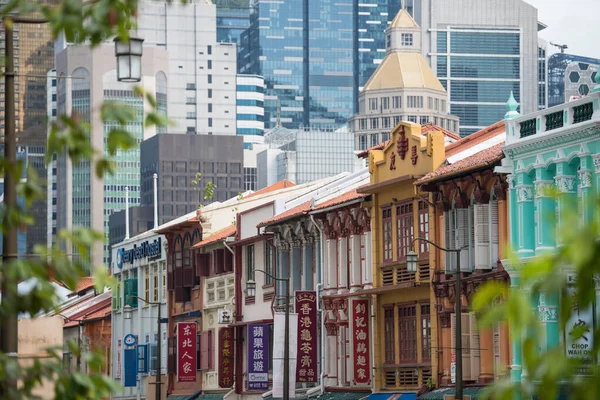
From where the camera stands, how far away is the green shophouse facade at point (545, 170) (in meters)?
43.0

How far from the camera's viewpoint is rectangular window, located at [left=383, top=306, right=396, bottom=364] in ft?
184

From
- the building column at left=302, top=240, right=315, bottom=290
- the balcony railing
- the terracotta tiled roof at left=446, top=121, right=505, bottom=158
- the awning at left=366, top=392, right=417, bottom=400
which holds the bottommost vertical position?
the awning at left=366, top=392, right=417, bottom=400

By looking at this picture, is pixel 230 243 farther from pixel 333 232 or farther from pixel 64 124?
pixel 64 124

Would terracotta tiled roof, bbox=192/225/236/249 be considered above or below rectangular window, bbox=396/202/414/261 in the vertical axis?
above

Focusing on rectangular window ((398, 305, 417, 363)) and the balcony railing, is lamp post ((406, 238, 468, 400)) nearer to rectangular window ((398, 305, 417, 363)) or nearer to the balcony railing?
the balcony railing

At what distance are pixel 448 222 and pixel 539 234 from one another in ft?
24.0

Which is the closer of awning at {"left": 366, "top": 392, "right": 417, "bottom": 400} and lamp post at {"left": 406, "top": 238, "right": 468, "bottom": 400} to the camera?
lamp post at {"left": 406, "top": 238, "right": 468, "bottom": 400}

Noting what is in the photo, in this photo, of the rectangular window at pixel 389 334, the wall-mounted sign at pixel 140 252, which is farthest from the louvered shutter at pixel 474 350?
the wall-mounted sign at pixel 140 252

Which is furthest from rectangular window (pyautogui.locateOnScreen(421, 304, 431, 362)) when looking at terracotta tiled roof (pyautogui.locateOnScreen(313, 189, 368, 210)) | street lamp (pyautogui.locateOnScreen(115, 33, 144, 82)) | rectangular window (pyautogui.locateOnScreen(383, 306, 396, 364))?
street lamp (pyautogui.locateOnScreen(115, 33, 144, 82))

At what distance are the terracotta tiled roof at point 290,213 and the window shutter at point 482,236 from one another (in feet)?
49.4

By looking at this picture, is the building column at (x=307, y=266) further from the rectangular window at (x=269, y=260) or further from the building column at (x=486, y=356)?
the building column at (x=486, y=356)

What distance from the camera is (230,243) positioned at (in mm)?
72812

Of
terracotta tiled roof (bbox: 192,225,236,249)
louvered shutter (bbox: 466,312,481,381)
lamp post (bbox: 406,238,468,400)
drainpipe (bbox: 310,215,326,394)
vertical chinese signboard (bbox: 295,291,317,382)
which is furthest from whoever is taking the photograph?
terracotta tiled roof (bbox: 192,225,236,249)

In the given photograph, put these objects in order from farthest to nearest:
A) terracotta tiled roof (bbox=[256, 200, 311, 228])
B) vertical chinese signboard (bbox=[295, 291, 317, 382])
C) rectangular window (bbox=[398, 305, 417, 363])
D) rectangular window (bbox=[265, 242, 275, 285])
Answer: rectangular window (bbox=[265, 242, 275, 285]) < terracotta tiled roof (bbox=[256, 200, 311, 228]) < vertical chinese signboard (bbox=[295, 291, 317, 382]) < rectangular window (bbox=[398, 305, 417, 363])
